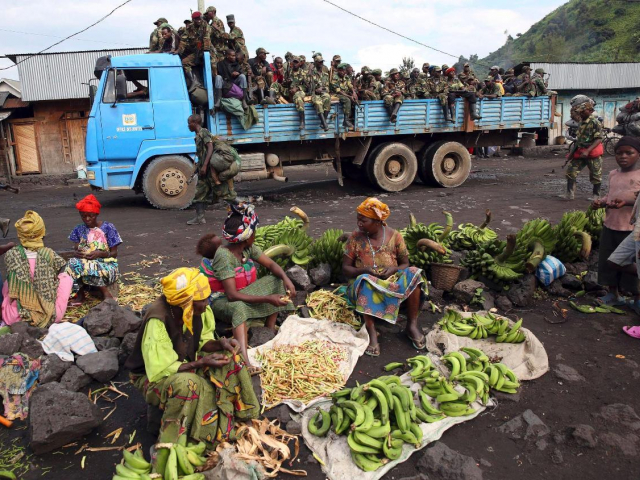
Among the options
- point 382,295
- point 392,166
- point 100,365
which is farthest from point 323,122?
point 100,365

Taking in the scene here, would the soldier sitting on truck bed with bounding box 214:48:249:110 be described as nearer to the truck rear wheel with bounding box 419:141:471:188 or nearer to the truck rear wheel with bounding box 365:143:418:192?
the truck rear wheel with bounding box 365:143:418:192

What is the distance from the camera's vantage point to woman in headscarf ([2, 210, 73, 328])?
4.40 meters

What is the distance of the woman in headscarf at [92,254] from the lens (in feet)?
16.6

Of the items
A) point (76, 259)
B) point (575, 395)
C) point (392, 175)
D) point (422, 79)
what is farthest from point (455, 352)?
point (422, 79)

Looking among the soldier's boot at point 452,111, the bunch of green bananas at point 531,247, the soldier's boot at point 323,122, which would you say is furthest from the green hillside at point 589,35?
the bunch of green bananas at point 531,247

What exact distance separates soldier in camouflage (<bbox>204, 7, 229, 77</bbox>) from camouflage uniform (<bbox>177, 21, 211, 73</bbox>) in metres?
0.19

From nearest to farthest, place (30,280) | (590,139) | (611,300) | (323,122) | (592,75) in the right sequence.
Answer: (30,280)
(611,300)
(590,139)
(323,122)
(592,75)

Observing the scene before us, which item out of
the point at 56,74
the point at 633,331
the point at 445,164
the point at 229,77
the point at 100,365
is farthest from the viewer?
the point at 56,74

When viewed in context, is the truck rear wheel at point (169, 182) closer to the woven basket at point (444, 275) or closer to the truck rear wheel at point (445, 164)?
the truck rear wheel at point (445, 164)

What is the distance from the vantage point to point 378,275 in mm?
4531

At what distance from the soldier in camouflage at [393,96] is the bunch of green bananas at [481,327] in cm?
794

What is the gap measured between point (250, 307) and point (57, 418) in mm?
1659

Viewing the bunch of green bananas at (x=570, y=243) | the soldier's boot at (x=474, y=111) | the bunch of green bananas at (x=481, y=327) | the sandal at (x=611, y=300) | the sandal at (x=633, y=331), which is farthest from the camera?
the soldier's boot at (x=474, y=111)

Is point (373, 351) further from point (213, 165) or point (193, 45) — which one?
point (193, 45)
